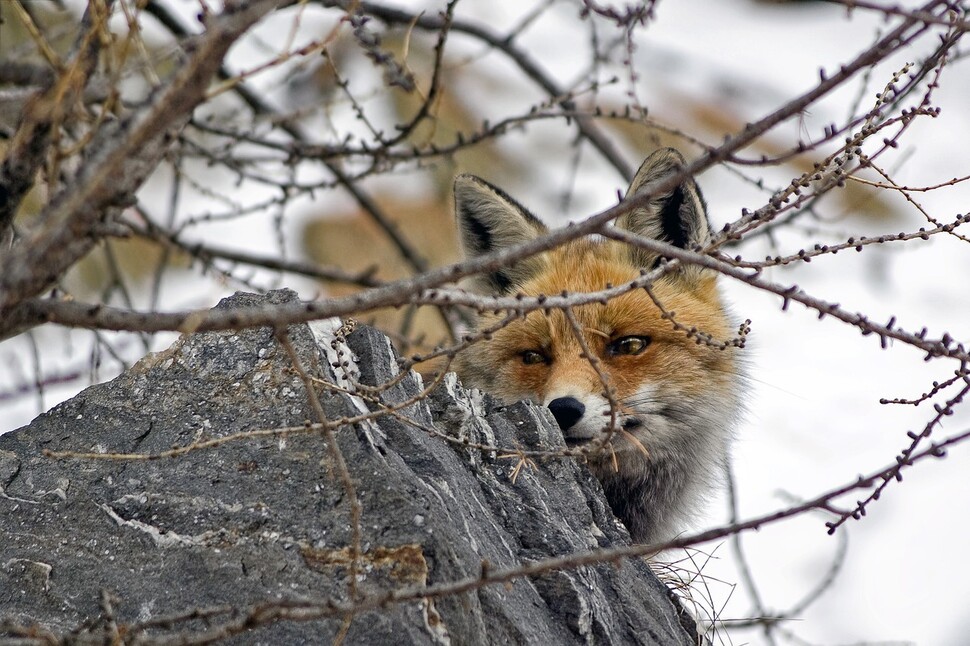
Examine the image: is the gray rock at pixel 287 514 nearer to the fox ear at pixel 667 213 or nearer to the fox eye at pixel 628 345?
the fox eye at pixel 628 345

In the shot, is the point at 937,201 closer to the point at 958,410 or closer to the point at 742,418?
the point at 958,410

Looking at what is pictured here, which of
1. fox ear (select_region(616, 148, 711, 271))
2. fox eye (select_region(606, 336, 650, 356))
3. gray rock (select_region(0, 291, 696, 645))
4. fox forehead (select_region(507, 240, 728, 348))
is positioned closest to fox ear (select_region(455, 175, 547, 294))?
fox forehead (select_region(507, 240, 728, 348))

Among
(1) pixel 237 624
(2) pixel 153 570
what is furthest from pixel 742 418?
(1) pixel 237 624

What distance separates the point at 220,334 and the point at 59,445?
1.98 ft

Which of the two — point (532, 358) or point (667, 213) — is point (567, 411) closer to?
point (532, 358)

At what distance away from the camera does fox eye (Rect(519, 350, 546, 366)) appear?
16.6 ft

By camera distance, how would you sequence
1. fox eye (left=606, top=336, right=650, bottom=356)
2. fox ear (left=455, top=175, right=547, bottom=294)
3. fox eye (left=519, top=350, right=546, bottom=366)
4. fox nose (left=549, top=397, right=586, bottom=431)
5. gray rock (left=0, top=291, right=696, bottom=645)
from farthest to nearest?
1. fox ear (left=455, top=175, right=547, bottom=294)
2. fox eye (left=519, top=350, right=546, bottom=366)
3. fox eye (left=606, top=336, right=650, bottom=356)
4. fox nose (left=549, top=397, right=586, bottom=431)
5. gray rock (left=0, top=291, right=696, bottom=645)

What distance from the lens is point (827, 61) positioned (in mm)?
21875

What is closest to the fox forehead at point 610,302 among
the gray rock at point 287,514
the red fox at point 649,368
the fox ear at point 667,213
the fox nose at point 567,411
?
the red fox at point 649,368

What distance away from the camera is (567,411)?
4.25 metres

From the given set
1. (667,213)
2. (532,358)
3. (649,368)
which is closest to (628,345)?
(649,368)

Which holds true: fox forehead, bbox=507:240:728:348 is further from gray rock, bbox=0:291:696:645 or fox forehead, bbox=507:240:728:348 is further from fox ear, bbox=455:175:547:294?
gray rock, bbox=0:291:696:645

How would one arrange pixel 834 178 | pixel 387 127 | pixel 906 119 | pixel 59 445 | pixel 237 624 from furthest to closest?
pixel 387 127 → pixel 59 445 → pixel 906 119 → pixel 834 178 → pixel 237 624

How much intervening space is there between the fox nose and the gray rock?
0.42 metres
